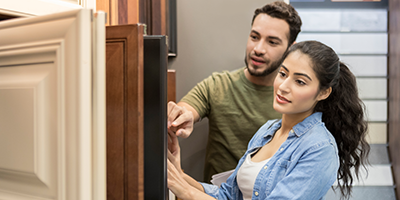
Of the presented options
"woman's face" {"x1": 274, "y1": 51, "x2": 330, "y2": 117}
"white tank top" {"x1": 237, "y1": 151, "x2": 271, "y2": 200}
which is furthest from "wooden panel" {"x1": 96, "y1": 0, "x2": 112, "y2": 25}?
"white tank top" {"x1": 237, "y1": 151, "x2": 271, "y2": 200}

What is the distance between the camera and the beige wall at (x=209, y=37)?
1.72 meters

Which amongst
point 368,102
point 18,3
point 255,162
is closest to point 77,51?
point 18,3

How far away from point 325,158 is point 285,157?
125mm

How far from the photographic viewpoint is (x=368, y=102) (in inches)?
124

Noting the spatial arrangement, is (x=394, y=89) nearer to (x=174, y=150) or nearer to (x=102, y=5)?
(x=174, y=150)

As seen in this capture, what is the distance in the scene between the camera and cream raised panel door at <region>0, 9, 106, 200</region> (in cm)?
43

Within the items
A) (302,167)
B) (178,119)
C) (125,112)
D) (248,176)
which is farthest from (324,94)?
(125,112)

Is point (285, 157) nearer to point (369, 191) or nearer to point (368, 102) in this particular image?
point (369, 191)

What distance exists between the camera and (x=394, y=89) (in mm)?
2883

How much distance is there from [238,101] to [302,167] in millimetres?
742

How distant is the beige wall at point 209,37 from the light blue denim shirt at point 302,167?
803mm

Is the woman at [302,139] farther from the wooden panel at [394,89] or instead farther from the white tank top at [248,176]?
the wooden panel at [394,89]

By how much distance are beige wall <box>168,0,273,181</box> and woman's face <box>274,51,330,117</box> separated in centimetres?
75

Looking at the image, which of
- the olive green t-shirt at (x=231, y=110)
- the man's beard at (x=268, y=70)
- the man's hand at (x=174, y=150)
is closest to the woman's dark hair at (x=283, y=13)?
the man's beard at (x=268, y=70)
